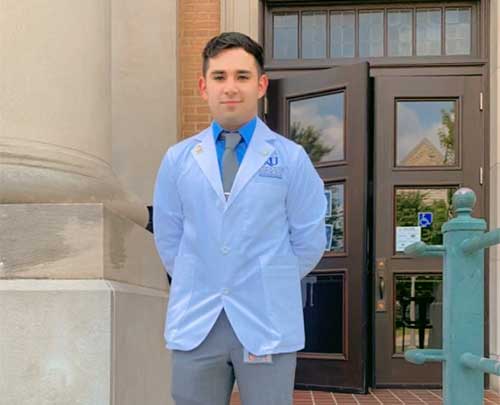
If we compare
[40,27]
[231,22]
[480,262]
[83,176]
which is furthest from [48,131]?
[231,22]

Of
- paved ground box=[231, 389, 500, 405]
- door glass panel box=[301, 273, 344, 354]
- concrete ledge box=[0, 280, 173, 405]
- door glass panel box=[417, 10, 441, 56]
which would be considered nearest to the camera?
concrete ledge box=[0, 280, 173, 405]

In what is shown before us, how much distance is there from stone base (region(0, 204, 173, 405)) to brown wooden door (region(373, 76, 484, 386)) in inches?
138

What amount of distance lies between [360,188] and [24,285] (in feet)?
12.2

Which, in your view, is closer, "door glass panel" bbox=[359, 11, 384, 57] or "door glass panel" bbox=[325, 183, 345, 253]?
"door glass panel" bbox=[325, 183, 345, 253]

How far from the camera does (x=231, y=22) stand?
638 centimetres

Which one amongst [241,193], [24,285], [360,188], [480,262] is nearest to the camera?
[241,193]

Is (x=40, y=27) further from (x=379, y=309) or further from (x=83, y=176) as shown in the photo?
(x=379, y=309)

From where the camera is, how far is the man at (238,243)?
80.7 inches

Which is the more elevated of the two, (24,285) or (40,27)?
(40,27)

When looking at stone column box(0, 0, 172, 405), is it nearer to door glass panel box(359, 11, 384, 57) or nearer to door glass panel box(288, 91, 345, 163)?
door glass panel box(288, 91, 345, 163)

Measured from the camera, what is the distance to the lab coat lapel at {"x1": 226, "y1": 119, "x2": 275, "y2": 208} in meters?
2.11

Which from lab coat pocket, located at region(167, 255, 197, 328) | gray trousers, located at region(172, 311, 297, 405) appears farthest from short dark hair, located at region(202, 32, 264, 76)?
gray trousers, located at region(172, 311, 297, 405)

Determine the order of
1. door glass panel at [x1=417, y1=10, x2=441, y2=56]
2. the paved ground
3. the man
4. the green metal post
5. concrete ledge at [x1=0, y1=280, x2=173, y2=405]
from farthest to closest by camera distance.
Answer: door glass panel at [x1=417, y1=10, x2=441, y2=56], the paved ground, concrete ledge at [x1=0, y1=280, x2=173, y2=405], the green metal post, the man

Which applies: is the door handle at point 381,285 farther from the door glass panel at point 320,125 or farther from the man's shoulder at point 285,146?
the man's shoulder at point 285,146
